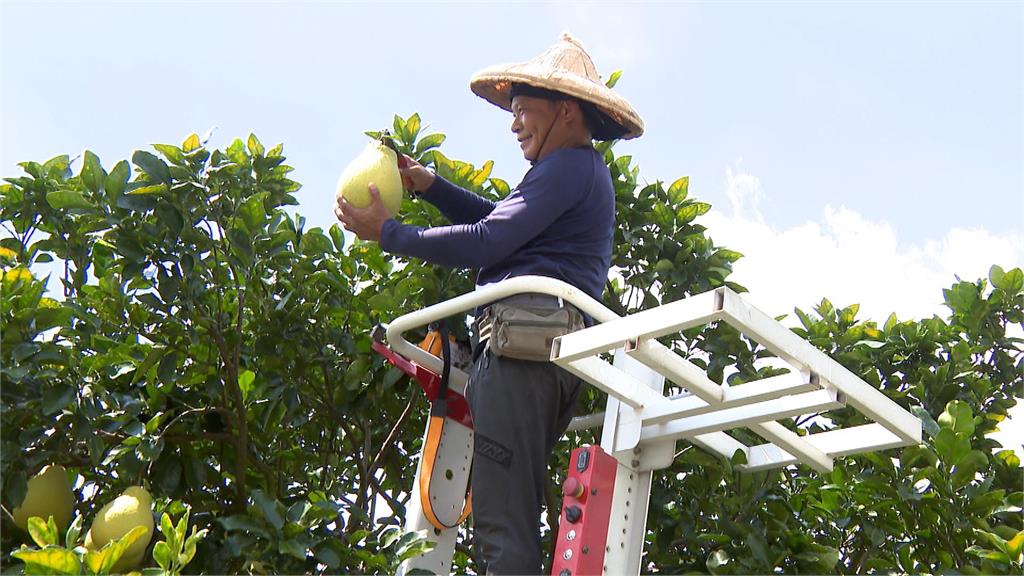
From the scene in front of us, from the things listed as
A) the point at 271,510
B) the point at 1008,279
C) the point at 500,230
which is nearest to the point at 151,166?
the point at 271,510

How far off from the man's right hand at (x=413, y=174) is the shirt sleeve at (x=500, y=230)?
57 cm

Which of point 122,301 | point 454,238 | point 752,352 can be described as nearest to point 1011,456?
point 752,352

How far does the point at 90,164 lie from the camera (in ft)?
13.6

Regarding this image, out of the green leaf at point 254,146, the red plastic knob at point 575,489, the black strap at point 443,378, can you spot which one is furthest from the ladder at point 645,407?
the green leaf at point 254,146

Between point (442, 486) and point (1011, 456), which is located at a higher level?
point (1011, 456)

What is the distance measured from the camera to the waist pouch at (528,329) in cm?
334

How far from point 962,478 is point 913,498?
0.18 meters

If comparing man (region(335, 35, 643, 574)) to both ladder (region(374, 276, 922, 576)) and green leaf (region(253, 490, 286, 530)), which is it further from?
green leaf (region(253, 490, 286, 530))

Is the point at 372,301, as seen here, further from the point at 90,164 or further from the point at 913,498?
the point at 913,498

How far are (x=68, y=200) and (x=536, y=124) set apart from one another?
1.50 meters

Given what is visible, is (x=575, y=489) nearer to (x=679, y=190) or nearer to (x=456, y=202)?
(x=456, y=202)

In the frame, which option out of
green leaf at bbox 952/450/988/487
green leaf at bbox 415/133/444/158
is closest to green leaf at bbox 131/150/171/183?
green leaf at bbox 415/133/444/158

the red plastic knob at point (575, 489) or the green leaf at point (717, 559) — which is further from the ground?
the green leaf at point (717, 559)

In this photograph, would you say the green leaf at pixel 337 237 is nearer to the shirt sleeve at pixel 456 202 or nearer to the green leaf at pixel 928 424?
the shirt sleeve at pixel 456 202
